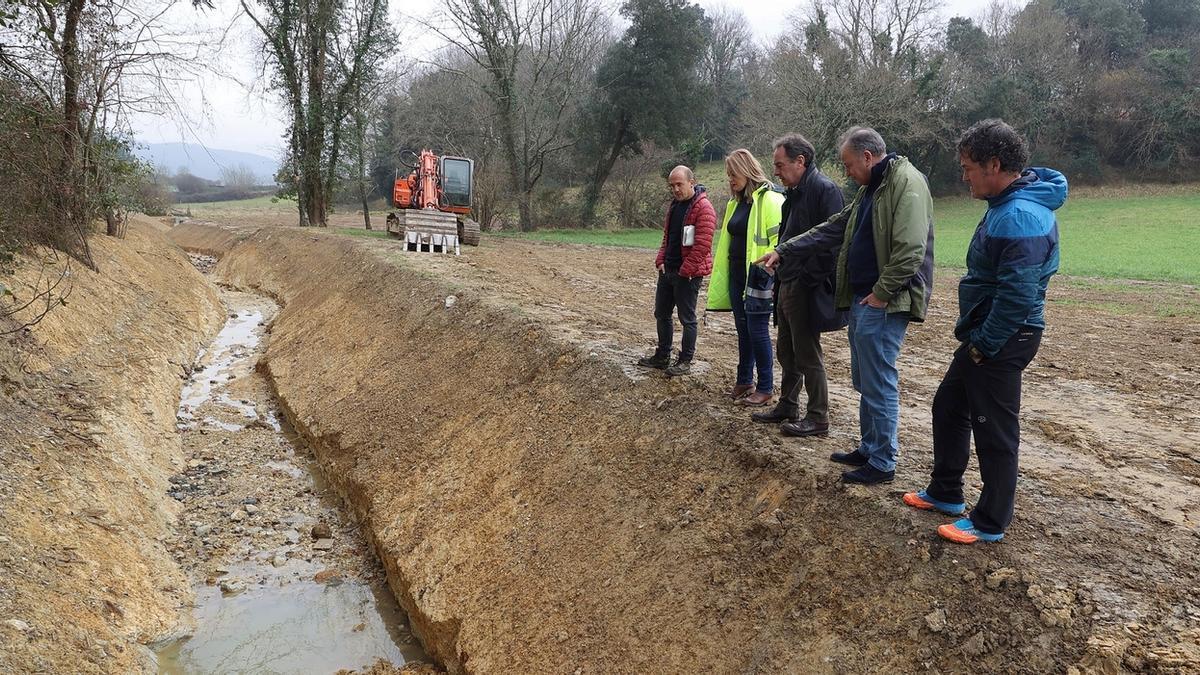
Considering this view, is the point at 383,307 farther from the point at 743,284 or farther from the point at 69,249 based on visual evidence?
the point at 743,284

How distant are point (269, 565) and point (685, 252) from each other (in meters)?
4.20

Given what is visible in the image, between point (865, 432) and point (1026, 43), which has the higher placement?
point (1026, 43)

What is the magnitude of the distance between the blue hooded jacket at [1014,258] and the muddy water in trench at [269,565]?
4.21 m

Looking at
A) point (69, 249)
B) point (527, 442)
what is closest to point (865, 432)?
point (527, 442)

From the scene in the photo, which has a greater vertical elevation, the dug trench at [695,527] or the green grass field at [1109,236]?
the green grass field at [1109,236]

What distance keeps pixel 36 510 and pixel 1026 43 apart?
41.2 metres

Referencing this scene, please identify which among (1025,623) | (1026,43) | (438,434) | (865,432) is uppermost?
(1026,43)

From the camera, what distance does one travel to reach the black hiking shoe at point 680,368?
19.6ft

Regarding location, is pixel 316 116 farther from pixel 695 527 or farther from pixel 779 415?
pixel 695 527

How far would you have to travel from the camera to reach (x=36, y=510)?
16.3 feet

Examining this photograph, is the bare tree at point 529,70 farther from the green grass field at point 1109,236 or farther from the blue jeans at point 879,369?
the blue jeans at point 879,369

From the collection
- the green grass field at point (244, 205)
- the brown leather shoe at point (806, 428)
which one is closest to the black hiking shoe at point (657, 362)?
the brown leather shoe at point (806, 428)

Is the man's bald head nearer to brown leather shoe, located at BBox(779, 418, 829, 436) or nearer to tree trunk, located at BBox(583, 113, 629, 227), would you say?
brown leather shoe, located at BBox(779, 418, 829, 436)

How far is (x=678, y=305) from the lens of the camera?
18.5 ft
